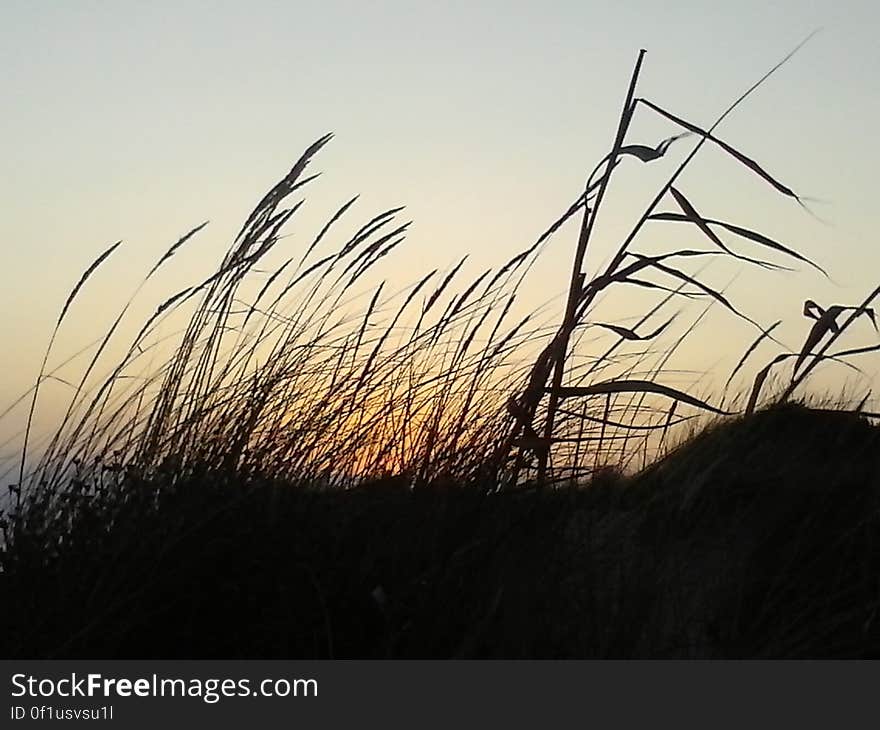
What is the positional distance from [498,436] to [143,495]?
2.68ft

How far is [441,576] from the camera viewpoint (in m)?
1.79

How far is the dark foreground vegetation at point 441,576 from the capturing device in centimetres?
170

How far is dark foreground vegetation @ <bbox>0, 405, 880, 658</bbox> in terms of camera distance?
5.58 ft

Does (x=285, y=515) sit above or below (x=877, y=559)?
above

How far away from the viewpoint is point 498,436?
2531 millimetres

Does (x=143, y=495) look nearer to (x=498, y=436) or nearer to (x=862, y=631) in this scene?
(x=498, y=436)

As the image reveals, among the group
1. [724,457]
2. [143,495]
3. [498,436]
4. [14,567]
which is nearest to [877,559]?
[724,457]

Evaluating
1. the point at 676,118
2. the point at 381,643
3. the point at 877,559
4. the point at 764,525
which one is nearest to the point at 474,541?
the point at 381,643
